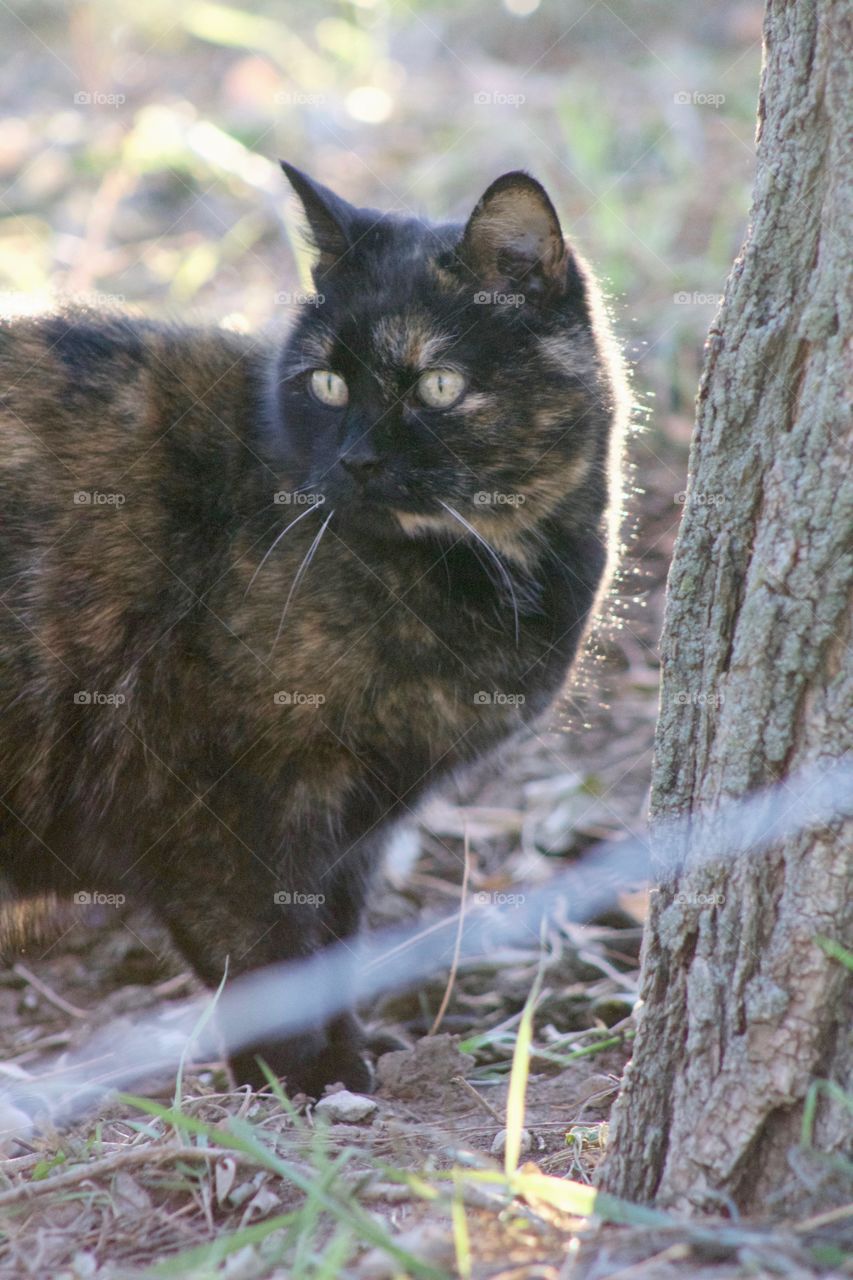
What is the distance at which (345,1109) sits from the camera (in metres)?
2.49

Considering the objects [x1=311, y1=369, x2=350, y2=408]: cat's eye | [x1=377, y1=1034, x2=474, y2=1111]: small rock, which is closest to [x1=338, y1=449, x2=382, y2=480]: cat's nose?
[x1=311, y1=369, x2=350, y2=408]: cat's eye

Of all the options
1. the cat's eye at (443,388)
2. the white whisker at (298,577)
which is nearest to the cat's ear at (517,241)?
the cat's eye at (443,388)

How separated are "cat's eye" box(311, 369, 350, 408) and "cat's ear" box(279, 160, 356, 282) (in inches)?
12.1

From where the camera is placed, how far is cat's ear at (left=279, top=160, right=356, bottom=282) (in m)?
2.93

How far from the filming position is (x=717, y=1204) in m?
1.65

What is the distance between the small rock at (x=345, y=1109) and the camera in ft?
8.14

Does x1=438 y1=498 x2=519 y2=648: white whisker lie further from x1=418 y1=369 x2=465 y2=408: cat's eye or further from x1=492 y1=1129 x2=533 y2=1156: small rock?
x1=492 y1=1129 x2=533 y2=1156: small rock

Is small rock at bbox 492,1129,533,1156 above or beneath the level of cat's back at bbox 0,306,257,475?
beneath

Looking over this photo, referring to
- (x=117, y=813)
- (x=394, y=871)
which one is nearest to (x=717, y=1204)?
(x=117, y=813)

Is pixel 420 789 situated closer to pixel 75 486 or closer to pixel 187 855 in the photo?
pixel 187 855

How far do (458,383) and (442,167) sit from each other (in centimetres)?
421

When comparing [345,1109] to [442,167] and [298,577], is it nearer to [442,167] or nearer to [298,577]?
[298,577]

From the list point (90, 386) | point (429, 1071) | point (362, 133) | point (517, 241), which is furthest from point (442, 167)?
point (429, 1071)

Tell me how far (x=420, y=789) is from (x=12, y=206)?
535cm
